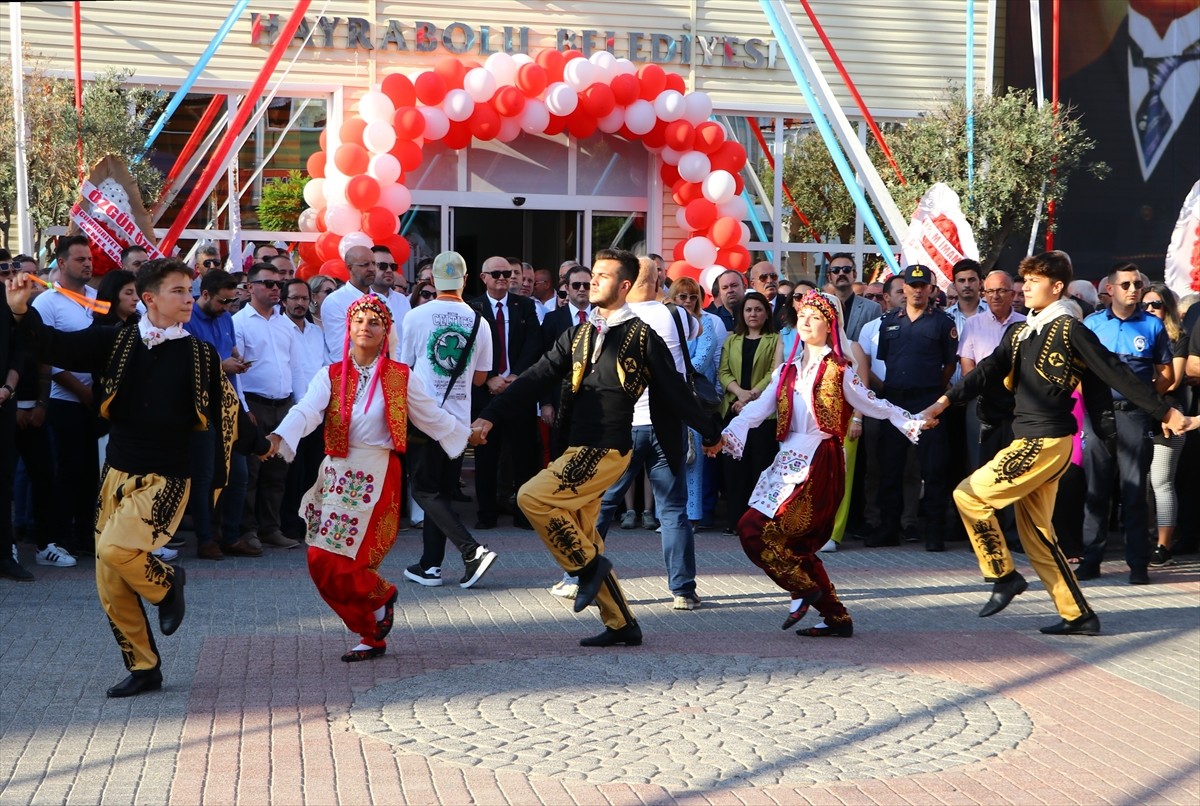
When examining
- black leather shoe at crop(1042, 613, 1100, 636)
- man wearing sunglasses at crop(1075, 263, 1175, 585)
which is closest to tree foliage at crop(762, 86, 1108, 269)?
man wearing sunglasses at crop(1075, 263, 1175, 585)

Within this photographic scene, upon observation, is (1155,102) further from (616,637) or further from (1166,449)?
(616,637)

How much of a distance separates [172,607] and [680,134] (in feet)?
37.5

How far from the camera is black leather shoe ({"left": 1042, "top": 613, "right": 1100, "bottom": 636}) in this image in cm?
815

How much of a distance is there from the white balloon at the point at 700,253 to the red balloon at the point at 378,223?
3.42 meters

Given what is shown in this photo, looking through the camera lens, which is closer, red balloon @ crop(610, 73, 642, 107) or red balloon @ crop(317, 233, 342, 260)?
red balloon @ crop(317, 233, 342, 260)

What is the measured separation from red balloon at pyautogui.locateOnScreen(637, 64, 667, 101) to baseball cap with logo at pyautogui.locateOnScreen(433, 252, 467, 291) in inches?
296

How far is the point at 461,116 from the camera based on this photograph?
15703 millimetres

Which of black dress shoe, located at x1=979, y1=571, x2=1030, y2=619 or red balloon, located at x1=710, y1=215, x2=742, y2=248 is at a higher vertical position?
red balloon, located at x1=710, y1=215, x2=742, y2=248

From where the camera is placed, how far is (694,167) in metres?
16.8

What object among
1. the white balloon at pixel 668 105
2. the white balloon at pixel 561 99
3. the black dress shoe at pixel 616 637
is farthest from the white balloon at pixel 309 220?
the black dress shoe at pixel 616 637

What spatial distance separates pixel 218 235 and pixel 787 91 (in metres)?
7.82

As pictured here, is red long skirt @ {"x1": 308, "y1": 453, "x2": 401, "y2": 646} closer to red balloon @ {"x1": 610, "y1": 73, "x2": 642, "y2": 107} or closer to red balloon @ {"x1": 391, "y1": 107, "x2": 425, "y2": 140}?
red balloon @ {"x1": 391, "y1": 107, "x2": 425, "y2": 140}

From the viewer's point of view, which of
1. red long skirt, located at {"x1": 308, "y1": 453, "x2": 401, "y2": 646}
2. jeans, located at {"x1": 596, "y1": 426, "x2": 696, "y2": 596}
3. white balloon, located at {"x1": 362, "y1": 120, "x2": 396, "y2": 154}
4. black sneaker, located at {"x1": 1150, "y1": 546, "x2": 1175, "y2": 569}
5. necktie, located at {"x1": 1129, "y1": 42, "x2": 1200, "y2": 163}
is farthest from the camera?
necktie, located at {"x1": 1129, "y1": 42, "x2": 1200, "y2": 163}

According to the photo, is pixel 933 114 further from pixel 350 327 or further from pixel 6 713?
pixel 6 713
